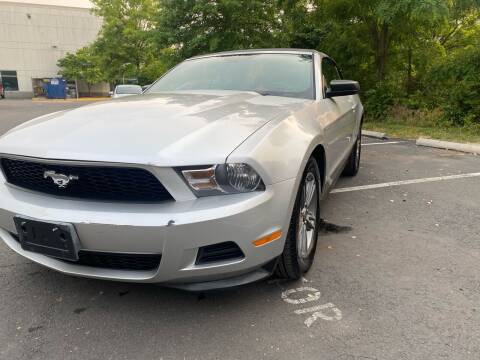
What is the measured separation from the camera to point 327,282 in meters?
2.49

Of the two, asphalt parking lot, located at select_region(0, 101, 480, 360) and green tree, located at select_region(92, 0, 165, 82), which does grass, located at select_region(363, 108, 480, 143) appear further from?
green tree, located at select_region(92, 0, 165, 82)

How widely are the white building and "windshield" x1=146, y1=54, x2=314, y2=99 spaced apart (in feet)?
140

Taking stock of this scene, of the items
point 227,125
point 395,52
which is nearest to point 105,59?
point 395,52

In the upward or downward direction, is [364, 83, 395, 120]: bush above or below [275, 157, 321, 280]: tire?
above

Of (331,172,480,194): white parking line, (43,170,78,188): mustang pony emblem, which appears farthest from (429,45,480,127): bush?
(43,170,78,188): mustang pony emblem

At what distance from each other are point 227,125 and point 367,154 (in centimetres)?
524

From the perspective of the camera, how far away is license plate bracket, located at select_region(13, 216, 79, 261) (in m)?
1.83

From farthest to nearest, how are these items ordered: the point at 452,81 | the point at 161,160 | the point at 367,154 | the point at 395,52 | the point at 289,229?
the point at 395,52 < the point at 452,81 < the point at 367,154 < the point at 289,229 < the point at 161,160

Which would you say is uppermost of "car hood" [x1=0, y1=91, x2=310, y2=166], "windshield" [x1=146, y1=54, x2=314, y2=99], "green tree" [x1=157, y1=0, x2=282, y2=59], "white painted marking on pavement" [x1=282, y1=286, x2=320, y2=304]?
"green tree" [x1=157, y1=0, x2=282, y2=59]

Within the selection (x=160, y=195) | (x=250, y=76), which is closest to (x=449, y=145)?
(x=250, y=76)

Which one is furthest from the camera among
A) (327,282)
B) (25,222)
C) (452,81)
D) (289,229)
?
(452,81)

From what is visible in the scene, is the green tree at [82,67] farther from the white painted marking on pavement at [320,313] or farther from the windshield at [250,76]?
the white painted marking on pavement at [320,313]

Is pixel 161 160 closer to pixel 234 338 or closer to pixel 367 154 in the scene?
pixel 234 338

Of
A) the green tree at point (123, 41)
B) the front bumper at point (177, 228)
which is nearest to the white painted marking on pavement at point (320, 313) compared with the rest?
the front bumper at point (177, 228)
